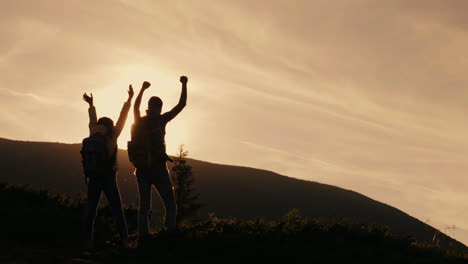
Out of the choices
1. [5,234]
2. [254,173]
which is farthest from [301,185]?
[5,234]

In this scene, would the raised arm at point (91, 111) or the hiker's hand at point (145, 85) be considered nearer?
the raised arm at point (91, 111)

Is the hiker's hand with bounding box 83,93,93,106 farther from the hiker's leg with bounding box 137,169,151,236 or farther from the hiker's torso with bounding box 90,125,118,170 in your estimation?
the hiker's leg with bounding box 137,169,151,236

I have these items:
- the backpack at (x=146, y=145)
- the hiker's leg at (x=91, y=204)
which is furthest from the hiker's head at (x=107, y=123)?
the hiker's leg at (x=91, y=204)

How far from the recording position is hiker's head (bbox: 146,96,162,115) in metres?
10.9

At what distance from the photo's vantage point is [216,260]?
9.58 m

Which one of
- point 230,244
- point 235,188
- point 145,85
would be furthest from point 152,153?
point 235,188

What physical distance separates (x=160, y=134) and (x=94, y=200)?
1.61 metres

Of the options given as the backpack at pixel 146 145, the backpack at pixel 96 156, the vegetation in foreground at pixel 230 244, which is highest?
the backpack at pixel 146 145

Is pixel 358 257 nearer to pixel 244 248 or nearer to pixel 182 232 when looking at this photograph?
pixel 244 248

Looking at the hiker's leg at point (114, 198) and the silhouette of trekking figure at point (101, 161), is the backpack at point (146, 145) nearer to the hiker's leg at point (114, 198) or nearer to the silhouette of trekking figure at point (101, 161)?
the silhouette of trekking figure at point (101, 161)

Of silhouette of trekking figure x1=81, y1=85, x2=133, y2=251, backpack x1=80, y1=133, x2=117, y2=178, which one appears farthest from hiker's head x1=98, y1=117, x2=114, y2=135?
backpack x1=80, y1=133, x2=117, y2=178

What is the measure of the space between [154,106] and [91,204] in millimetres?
2036

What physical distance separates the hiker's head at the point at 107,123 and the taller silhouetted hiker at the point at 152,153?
1.79 feet

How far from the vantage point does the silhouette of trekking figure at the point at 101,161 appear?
1023 cm
